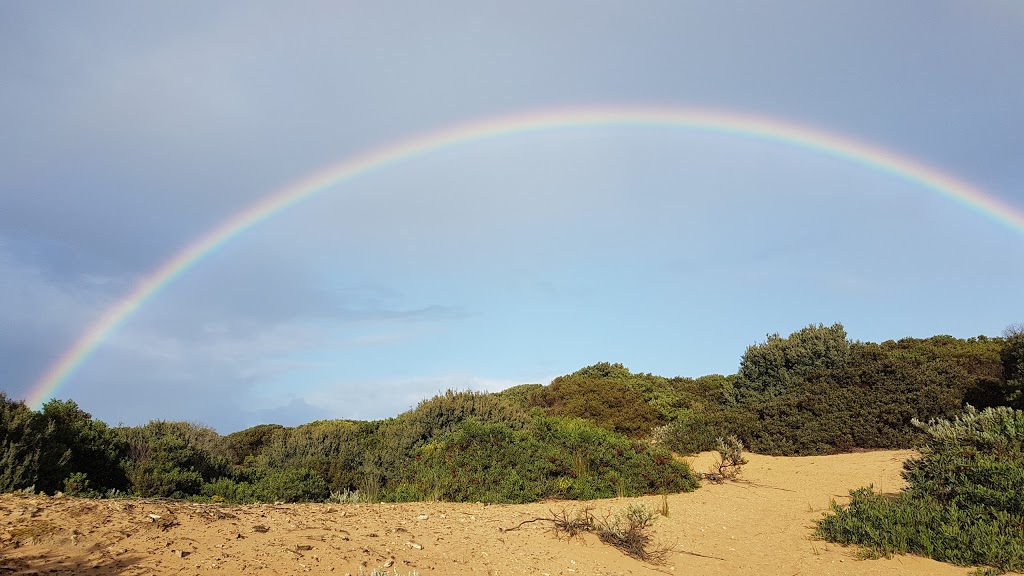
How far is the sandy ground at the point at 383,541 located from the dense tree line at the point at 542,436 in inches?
59.5

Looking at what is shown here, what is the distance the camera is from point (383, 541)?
637cm

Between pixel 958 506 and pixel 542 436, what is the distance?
7606 mm

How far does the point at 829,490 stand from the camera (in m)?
11.4

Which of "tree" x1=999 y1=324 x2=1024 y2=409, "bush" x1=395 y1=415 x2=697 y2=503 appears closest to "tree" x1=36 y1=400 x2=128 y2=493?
"bush" x1=395 y1=415 x2=697 y2=503

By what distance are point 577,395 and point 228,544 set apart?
66.1 ft

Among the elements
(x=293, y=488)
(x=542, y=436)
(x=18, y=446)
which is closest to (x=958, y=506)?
(x=542, y=436)

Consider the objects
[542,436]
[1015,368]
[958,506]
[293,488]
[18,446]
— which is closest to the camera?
[958,506]

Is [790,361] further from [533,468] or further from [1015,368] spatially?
[533,468]

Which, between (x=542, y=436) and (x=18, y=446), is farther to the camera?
(x=542, y=436)

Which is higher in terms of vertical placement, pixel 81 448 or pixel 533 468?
pixel 81 448

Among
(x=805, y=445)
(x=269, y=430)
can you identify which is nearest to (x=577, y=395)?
(x=805, y=445)

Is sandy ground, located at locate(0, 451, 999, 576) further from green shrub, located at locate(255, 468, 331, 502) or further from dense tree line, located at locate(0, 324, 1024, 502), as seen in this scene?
green shrub, located at locate(255, 468, 331, 502)

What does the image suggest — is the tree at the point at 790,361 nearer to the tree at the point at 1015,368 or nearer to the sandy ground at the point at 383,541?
the tree at the point at 1015,368

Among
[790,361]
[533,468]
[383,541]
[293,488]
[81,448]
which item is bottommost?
[383,541]
